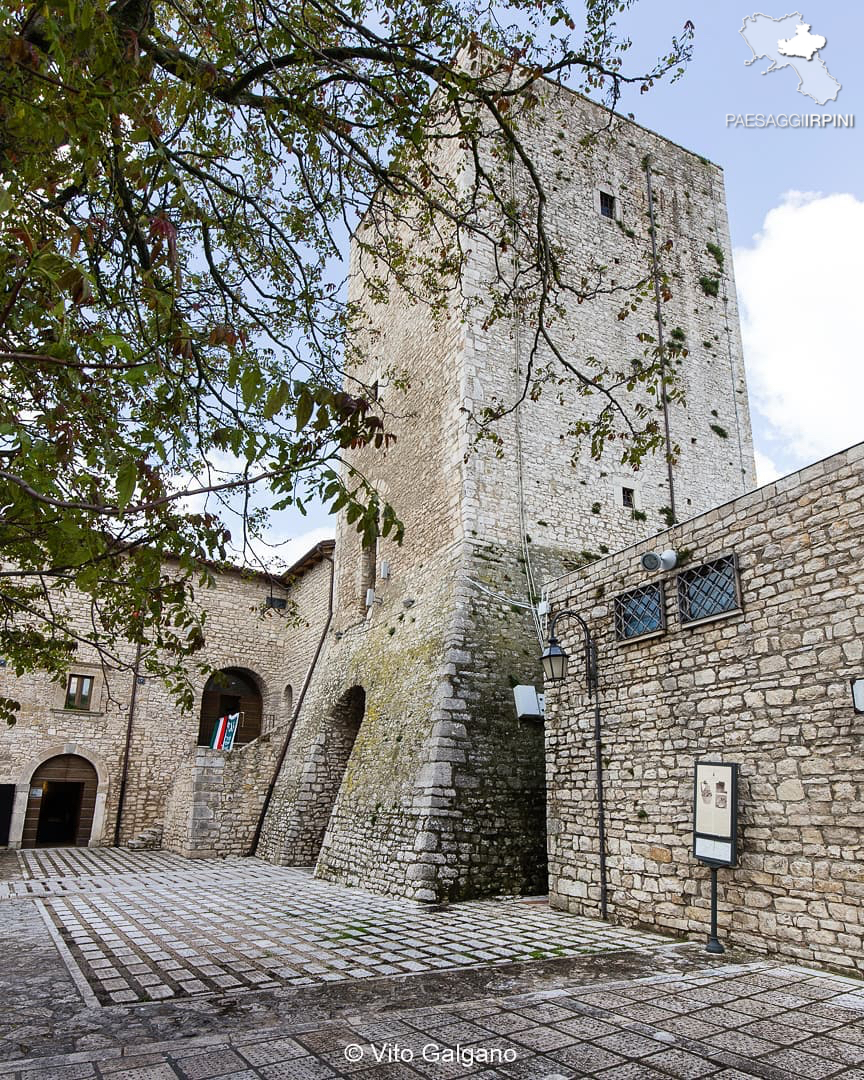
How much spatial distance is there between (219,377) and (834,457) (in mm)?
4941

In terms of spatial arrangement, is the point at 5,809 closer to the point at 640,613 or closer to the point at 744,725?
the point at 640,613

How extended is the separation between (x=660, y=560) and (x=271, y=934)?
4918mm

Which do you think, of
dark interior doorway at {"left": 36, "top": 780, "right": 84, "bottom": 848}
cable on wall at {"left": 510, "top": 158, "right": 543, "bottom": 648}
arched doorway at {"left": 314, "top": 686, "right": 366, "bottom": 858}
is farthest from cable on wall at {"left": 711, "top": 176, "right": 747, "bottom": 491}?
dark interior doorway at {"left": 36, "top": 780, "right": 84, "bottom": 848}

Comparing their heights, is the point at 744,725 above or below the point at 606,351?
below

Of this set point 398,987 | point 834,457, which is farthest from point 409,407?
point 398,987

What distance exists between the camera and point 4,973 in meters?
4.80

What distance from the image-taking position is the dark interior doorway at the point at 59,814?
16109mm

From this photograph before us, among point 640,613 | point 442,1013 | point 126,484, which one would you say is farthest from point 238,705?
point 126,484

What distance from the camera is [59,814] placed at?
16516 millimetres

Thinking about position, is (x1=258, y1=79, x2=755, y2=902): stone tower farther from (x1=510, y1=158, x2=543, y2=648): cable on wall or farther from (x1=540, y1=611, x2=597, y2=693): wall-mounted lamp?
(x1=540, y1=611, x2=597, y2=693): wall-mounted lamp

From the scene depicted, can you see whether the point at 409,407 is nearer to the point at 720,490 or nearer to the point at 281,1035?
the point at 720,490

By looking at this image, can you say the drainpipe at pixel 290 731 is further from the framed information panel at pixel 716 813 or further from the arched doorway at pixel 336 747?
the framed information panel at pixel 716 813

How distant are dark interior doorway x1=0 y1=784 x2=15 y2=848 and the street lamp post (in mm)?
13019

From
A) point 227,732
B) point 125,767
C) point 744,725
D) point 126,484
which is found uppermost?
point 126,484
